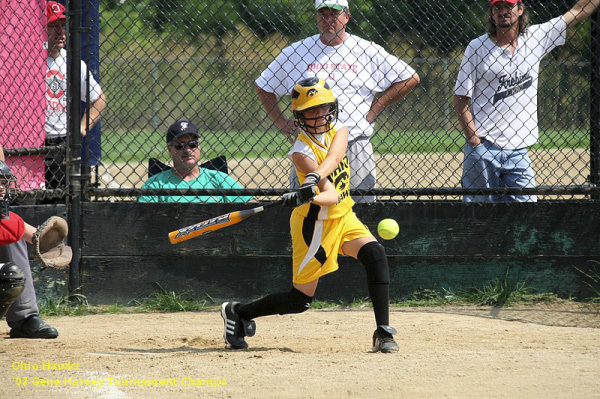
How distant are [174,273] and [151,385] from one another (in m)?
2.25

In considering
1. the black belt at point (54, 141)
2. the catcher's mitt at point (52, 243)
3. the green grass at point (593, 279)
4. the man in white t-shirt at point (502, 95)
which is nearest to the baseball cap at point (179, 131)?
the black belt at point (54, 141)

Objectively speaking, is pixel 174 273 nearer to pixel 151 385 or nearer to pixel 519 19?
pixel 151 385

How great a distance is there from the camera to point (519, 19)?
590 centimetres

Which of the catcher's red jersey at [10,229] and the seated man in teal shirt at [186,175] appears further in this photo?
the seated man in teal shirt at [186,175]

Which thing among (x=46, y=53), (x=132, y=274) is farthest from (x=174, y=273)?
(x=46, y=53)

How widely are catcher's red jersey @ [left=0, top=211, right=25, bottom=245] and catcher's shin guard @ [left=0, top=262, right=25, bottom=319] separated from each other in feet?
0.53

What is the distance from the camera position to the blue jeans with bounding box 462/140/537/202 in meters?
5.98

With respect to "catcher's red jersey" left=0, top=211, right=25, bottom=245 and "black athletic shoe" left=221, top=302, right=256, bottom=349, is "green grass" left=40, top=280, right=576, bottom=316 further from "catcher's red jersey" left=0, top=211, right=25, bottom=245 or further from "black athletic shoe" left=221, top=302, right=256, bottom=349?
"catcher's red jersey" left=0, top=211, right=25, bottom=245

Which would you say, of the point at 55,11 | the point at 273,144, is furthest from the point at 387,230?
the point at 273,144

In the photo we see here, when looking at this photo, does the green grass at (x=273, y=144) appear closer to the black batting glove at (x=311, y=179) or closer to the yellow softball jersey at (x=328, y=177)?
the yellow softball jersey at (x=328, y=177)

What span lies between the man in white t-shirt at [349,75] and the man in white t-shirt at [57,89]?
1411mm

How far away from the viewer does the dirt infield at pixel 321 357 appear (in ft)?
12.3

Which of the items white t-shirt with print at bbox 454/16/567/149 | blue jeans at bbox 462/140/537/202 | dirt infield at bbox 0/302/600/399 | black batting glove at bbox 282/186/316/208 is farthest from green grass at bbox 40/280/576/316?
black batting glove at bbox 282/186/316/208

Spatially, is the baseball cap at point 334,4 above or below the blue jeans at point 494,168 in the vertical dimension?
above
